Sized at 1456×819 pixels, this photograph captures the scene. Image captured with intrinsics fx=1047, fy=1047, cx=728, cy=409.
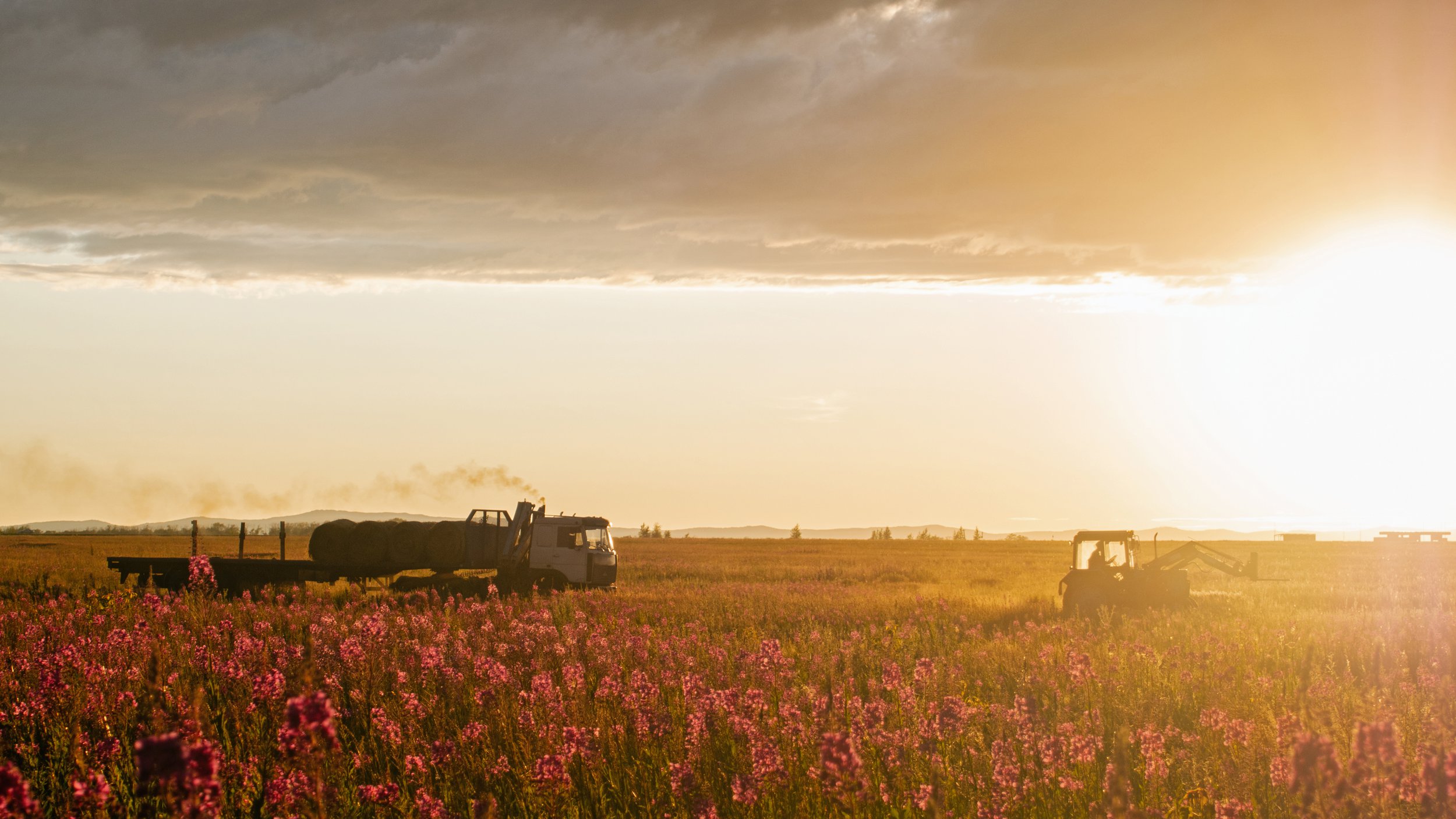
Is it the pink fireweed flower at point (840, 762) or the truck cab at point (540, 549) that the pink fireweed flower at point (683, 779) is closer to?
the pink fireweed flower at point (840, 762)

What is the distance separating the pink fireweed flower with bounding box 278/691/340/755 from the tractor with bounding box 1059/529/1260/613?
66.8ft

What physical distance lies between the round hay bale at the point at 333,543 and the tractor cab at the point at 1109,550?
17.9 meters

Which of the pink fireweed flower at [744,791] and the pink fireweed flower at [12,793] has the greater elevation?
the pink fireweed flower at [12,793]

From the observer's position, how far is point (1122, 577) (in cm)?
2288

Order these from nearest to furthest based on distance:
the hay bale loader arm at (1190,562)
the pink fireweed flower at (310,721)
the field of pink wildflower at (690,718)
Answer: the pink fireweed flower at (310,721) < the field of pink wildflower at (690,718) < the hay bale loader arm at (1190,562)

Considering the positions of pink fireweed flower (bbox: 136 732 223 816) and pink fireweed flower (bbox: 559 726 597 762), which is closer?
pink fireweed flower (bbox: 136 732 223 816)

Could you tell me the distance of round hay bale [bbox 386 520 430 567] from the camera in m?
26.4

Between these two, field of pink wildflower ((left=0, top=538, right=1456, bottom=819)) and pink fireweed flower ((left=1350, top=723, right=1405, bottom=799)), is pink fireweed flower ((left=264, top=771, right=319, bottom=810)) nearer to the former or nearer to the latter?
field of pink wildflower ((left=0, top=538, right=1456, bottom=819))

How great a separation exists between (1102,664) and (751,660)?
4.75 metres

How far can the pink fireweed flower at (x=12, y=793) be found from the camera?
10.5 ft

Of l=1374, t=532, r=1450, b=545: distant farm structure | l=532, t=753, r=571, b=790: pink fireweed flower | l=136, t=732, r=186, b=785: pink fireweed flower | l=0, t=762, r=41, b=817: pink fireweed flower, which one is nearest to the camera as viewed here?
l=136, t=732, r=186, b=785: pink fireweed flower

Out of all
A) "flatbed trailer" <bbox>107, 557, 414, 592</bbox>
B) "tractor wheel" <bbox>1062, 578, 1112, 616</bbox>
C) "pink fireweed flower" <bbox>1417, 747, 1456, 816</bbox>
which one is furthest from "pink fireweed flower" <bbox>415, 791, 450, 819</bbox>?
"flatbed trailer" <bbox>107, 557, 414, 592</bbox>

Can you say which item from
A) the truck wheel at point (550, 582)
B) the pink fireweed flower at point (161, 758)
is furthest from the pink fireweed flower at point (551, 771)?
the truck wheel at point (550, 582)

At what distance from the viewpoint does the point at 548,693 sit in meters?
7.68
